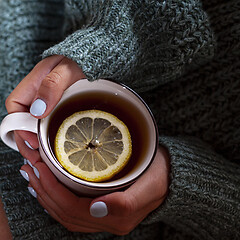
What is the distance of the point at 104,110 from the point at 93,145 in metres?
0.09

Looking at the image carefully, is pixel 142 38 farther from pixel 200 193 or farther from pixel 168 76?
pixel 200 193

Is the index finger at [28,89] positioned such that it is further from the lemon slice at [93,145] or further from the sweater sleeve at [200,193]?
the sweater sleeve at [200,193]

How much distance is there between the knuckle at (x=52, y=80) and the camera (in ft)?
1.64

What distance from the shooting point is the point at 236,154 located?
73 cm

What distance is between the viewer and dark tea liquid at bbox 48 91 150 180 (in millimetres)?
541

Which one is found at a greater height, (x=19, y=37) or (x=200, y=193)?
(x=19, y=37)

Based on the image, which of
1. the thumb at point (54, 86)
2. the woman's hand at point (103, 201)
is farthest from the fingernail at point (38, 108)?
the woman's hand at point (103, 201)

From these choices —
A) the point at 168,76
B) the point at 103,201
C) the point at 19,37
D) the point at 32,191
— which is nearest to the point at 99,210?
the point at 103,201

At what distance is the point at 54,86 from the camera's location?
1.65 ft

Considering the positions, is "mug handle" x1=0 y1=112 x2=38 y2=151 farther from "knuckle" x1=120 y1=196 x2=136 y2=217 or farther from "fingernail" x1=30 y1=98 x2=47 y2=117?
"knuckle" x1=120 y1=196 x2=136 y2=217

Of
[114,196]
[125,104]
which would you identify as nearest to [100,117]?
[125,104]

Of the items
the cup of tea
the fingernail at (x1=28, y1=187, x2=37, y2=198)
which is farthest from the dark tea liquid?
the fingernail at (x1=28, y1=187, x2=37, y2=198)

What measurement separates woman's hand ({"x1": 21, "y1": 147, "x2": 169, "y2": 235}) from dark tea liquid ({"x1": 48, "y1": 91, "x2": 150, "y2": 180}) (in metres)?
0.05

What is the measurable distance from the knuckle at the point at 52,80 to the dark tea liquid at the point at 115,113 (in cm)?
5
